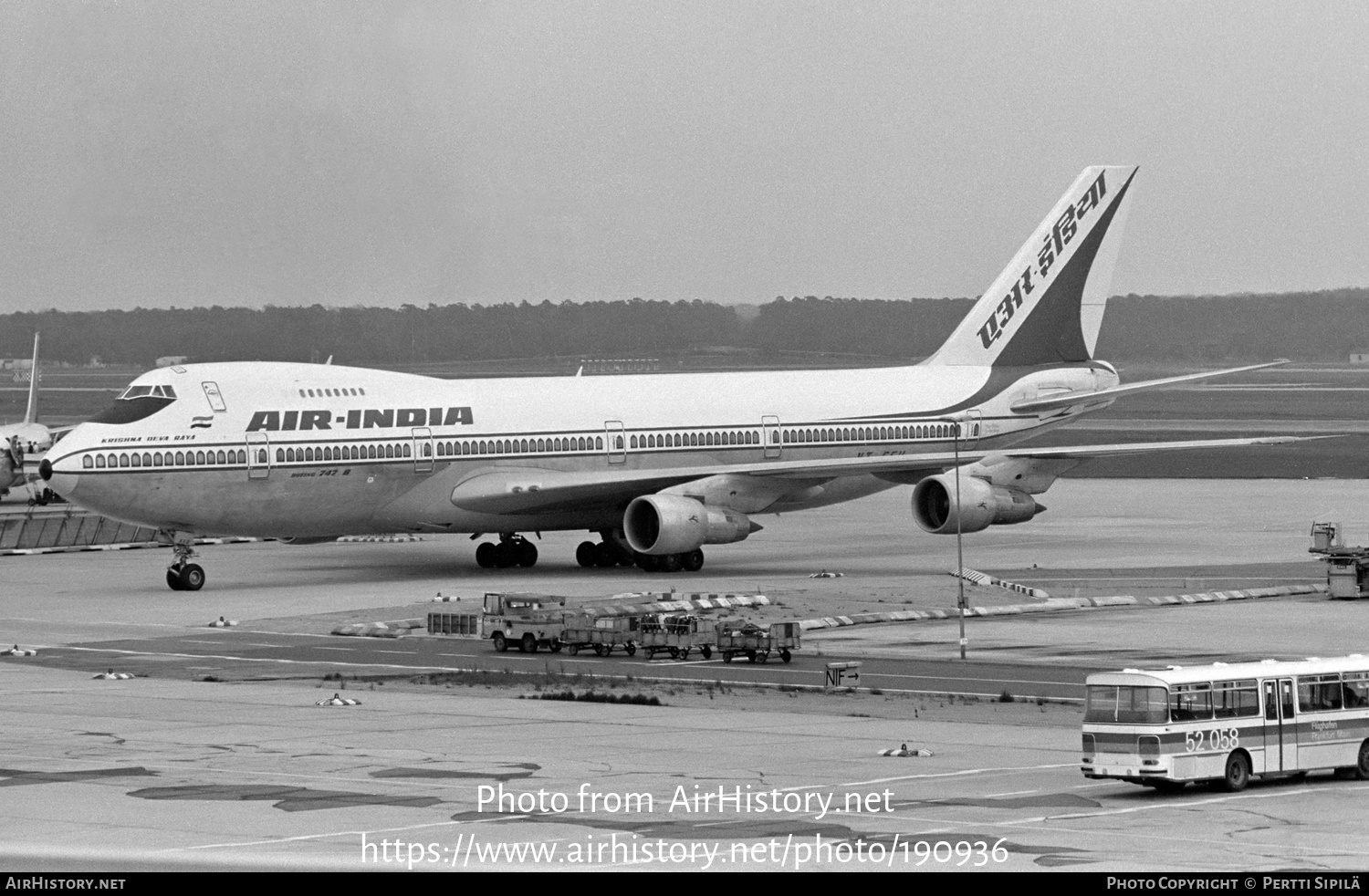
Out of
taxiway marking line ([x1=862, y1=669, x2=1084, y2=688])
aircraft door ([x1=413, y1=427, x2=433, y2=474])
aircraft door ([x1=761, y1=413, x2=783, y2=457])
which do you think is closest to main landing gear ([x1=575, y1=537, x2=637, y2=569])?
aircraft door ([x1=761, y1=413, x2=783, y2=457])

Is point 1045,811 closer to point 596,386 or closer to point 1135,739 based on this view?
point 1135,739

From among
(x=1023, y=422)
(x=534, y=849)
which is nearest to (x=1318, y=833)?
(x=534, y=849)

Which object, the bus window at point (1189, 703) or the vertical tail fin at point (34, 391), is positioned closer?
the bus window at point (1189, 703)

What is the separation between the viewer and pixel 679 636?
3641 cm

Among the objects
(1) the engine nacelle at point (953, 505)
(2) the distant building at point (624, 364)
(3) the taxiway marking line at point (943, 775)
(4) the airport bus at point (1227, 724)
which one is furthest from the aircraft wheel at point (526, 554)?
(2) the distant building at point (624, 364)

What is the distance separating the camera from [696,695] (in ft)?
103

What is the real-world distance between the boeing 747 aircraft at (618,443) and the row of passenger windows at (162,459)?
0.05 meters

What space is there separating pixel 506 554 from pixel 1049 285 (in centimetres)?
1803

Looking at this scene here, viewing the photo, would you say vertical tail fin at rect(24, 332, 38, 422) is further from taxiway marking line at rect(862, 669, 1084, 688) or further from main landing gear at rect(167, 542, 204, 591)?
taxiway marking line at rect(862, 669, 1084, 688)

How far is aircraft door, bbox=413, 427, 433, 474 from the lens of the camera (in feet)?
164

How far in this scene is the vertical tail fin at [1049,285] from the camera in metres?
59.8

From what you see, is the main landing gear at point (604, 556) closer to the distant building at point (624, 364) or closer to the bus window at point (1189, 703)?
the bus window at point (1189, 703)

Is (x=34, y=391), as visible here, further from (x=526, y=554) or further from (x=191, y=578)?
(x=191, y=578)

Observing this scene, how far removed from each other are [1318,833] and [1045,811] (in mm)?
2704
